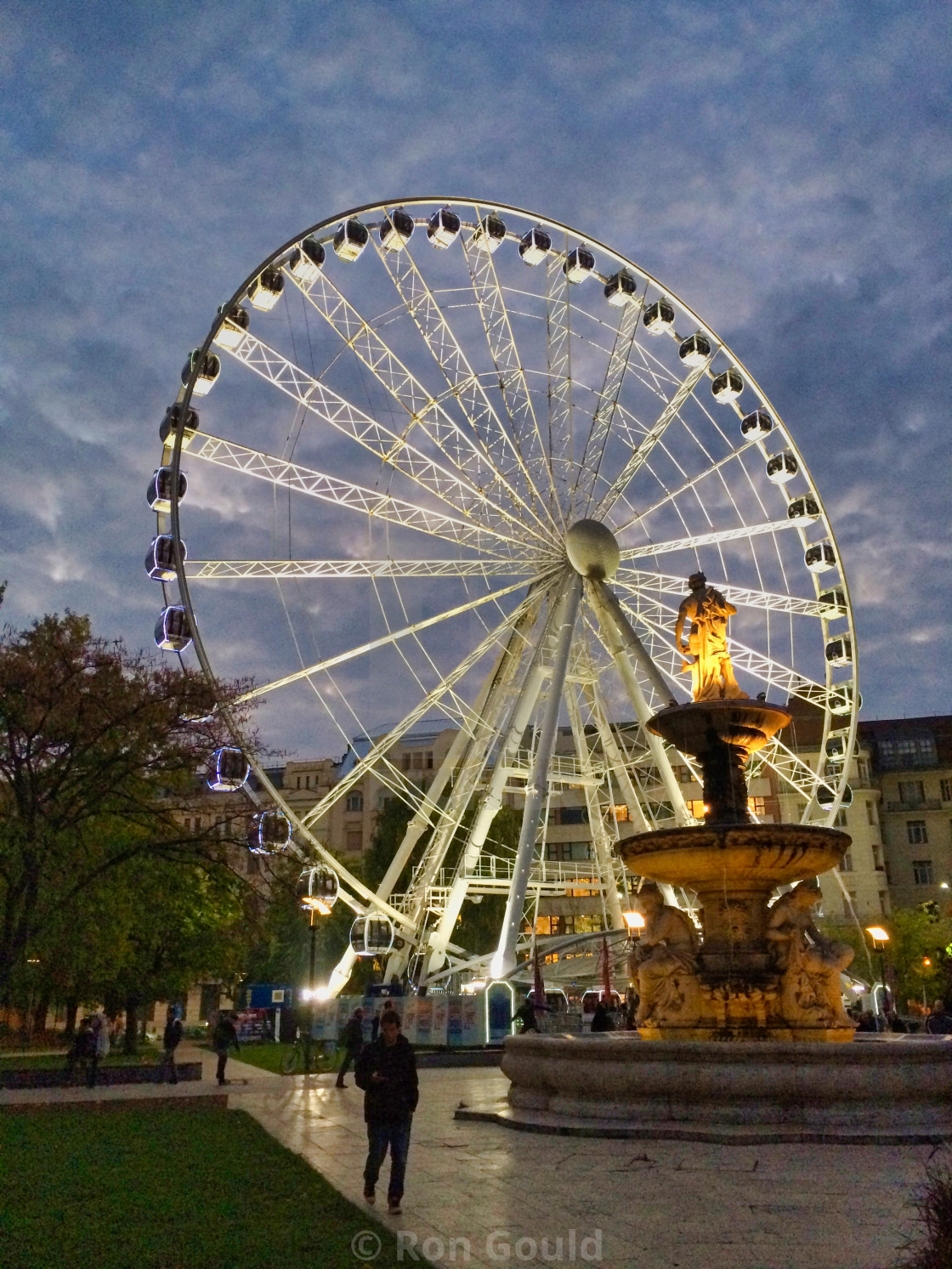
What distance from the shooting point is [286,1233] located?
7.20 m

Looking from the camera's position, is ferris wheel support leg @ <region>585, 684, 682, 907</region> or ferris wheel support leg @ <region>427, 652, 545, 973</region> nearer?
ferris wheel support leg @ <region>427, 652, 545, 973</region>

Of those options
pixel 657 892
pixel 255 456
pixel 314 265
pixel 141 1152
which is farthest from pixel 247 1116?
pixel 314 265

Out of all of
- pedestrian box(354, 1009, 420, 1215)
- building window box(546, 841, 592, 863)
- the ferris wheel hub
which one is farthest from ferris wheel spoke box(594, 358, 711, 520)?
building window box(546, 841, 592, 863)

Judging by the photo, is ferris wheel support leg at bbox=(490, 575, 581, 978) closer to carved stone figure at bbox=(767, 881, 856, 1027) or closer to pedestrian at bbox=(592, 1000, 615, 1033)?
pedestrian at bbox=(592, 1000, 615, 1033)

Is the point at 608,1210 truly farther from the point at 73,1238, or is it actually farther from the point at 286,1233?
the point at 73,1238

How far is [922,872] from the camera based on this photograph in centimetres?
6681

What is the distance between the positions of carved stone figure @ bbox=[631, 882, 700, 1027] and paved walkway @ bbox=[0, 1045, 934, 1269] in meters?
2.94

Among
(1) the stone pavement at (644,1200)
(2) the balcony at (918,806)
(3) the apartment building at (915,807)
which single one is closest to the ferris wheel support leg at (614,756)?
(1) the stone pavement at (644,1200)

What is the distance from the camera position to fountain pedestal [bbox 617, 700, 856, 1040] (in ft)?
44.8

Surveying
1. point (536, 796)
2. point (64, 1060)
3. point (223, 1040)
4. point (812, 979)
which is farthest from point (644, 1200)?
point (64, 1060)

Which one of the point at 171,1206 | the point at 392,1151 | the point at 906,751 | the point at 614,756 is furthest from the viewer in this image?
the point at 906,751

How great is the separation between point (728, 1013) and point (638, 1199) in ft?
20.7

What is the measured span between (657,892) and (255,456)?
1612 cm

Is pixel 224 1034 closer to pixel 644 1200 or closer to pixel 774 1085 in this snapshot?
pixel 774 1085
